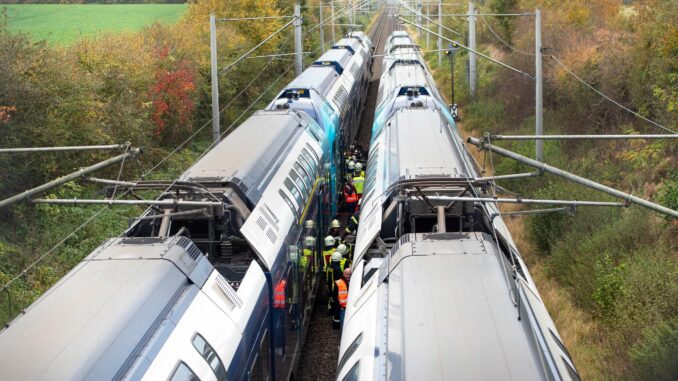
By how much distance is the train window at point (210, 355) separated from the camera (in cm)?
814

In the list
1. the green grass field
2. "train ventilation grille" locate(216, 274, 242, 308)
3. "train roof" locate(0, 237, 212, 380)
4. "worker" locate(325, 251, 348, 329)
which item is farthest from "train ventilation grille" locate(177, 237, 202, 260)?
the green grass field

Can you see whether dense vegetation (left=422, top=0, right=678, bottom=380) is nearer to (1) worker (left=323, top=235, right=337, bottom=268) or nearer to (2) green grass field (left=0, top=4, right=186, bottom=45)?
(1) worker (left=323, top=235, right=337, bottom=268)

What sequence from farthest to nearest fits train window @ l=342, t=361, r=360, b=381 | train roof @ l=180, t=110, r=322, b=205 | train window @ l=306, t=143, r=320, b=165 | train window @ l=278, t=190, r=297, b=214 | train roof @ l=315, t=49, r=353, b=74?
1. train roof @ l=315, t=49, r=353, b=74
2. train window @ l=306, t=143, r=320, b=165
3. train window @ l=278, t=190, r=297, b=214
4. train roof @ l=180, t=110, r=322, b=205
5. train window @ l=342, t=361, r=360, b=381

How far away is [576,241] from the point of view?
18.3 meters

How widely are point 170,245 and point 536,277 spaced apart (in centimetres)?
1156

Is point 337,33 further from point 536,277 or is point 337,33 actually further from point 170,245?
point 170,245

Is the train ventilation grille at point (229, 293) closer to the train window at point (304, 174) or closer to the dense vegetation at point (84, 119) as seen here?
the dense vegetation at point (84, 119)

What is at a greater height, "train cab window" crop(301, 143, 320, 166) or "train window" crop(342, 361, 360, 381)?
"train cab window" crop(301, 143, 320, 166)

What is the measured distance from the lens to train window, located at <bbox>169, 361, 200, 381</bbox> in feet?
24.5

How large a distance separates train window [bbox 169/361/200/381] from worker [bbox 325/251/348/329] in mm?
7369

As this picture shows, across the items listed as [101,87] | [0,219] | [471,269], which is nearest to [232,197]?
[471,269]

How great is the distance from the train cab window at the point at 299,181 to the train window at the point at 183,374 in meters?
7.41

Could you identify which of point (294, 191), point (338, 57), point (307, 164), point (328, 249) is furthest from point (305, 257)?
point (338, 57)

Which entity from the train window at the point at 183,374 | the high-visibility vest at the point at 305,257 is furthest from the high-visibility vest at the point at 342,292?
the train window at the point at 183,374
